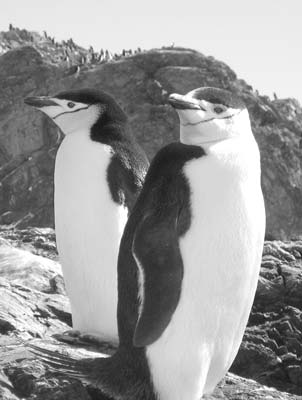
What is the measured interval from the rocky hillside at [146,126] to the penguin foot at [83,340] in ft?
80.5

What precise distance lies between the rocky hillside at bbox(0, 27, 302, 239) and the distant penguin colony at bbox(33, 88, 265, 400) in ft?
84.5

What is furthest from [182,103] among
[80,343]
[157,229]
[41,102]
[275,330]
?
[275,330]

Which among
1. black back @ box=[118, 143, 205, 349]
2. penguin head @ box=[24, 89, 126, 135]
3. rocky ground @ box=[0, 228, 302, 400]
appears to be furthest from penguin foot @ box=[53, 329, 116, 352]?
penguin head @ box=[24, 89, 126, 135]

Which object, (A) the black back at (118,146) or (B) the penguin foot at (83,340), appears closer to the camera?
(B) the penguin foot at (83,340)

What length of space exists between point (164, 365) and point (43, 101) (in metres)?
2.71

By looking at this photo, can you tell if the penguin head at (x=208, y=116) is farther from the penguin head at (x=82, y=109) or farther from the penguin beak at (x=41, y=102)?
the penguin beak at (x=41, y=102)

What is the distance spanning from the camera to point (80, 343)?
5.13 m

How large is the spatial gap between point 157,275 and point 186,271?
0.52 ft

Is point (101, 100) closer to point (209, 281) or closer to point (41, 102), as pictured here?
point (41, 102)

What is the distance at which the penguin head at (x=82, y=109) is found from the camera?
19.3ft

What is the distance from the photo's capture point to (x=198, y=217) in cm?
404

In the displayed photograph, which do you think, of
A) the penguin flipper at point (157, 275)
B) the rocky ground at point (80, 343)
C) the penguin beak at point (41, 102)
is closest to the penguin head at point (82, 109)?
the penguin beak at point (41, 102)

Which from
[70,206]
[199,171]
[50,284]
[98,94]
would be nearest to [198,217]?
[199,171]

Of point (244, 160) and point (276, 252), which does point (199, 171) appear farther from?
point (276, 252)
